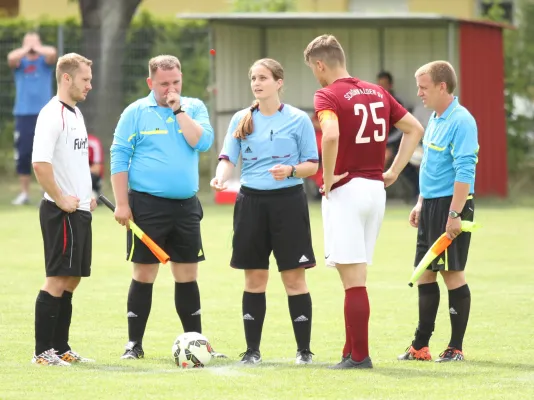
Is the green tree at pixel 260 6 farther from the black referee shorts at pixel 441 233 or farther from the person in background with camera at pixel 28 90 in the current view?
the black referee shorts at pixel 441 233

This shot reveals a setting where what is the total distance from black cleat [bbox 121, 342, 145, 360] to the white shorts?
1.39 meters

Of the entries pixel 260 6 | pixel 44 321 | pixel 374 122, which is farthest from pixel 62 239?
pixel 260 6

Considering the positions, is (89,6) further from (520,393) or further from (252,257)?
(520,393)

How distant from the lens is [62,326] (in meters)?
7.95

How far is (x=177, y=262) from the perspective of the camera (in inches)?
320

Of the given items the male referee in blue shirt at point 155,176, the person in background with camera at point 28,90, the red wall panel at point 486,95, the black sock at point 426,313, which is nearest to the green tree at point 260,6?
the red wall panel at point 486,95

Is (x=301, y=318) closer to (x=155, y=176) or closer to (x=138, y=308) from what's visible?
(x=138, y=308)

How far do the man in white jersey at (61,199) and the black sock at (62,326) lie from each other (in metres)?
0.05

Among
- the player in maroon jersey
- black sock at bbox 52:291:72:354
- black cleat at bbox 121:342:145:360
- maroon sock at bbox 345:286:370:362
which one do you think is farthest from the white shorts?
black sock at bbox 52:291:72:354

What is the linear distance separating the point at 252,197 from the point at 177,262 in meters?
0.73

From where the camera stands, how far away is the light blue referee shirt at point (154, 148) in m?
7.97

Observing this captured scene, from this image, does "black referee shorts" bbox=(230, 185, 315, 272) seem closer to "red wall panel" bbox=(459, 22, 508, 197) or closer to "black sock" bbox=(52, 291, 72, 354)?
"black sock" bbox=(52, 291, 72, 354)

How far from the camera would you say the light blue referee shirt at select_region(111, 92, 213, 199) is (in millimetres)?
7969

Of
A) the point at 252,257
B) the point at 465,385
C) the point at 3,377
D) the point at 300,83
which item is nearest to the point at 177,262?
the point at 252,257
